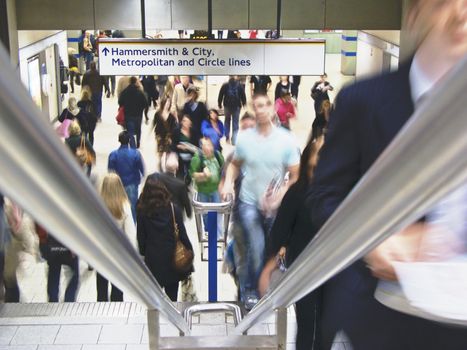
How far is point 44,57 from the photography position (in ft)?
54.4

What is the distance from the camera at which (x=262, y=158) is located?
5762mm

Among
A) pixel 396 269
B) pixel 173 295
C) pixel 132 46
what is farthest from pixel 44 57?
pixel 396 269

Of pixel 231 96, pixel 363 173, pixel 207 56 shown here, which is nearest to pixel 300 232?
pixel 363 173

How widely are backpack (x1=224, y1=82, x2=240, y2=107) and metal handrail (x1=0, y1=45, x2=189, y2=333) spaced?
15091 millimetres

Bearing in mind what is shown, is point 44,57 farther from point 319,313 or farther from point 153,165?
point 319,313

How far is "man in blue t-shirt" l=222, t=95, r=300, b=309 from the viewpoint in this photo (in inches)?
222

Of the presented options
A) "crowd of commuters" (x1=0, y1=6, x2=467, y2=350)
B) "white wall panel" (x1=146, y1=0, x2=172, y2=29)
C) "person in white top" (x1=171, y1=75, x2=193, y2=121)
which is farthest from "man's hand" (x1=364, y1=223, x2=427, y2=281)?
"white wall panel" (x1=146, y1=0, x2=172, y2=29)

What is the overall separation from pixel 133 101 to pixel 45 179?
13.6 m

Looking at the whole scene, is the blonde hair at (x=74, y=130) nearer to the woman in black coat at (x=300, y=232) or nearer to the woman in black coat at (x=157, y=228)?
the woman in black coat at (x=157, y=228)

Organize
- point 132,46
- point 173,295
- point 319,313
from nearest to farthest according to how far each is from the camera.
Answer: point 319,313
point 173,295
point 132,46

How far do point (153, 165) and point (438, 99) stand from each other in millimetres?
13266

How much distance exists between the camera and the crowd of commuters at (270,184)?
1100mm

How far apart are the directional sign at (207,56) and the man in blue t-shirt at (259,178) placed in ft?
14.4

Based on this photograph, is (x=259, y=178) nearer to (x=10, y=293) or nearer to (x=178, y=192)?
(x=178, y=192)
